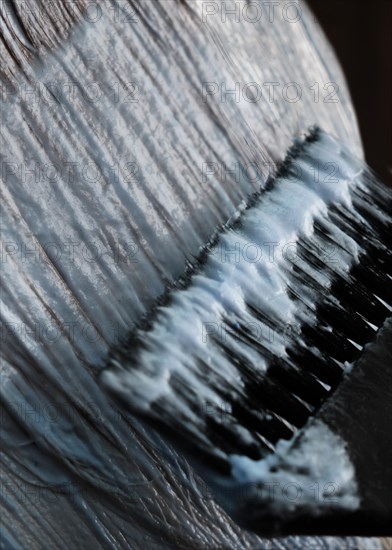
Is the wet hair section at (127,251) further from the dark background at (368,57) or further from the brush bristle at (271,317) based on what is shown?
the dark background at (368,57)

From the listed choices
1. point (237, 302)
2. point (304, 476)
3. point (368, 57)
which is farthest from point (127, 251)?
point (368, 57)

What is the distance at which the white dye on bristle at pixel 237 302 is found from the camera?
1.78 feet

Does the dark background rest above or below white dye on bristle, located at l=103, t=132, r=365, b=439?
above

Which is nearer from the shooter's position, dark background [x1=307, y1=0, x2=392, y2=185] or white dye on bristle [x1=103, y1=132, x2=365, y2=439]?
white dye on bristle [x1=103, y1=132, x2=365, y2=439]

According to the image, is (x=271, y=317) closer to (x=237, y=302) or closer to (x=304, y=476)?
(x=237, y=302)

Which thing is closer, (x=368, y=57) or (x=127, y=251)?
(x=127, y=251)

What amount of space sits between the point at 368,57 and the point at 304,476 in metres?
1.88

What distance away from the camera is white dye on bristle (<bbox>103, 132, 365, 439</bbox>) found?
0.54 metres

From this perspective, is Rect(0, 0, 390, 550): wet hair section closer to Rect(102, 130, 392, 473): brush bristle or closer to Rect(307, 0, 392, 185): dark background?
Rect(102, 130, 392, 473): brush bristle

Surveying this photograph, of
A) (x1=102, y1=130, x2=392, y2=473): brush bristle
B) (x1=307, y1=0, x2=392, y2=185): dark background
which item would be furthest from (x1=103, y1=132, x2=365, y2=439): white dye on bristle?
(x1=307, y1=0, x2=392, y2=185): dark background

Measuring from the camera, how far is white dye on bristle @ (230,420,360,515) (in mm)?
528

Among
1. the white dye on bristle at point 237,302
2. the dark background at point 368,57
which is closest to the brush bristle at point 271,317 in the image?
the white dye on bristle at point 237,302

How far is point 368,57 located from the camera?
2.23 metres

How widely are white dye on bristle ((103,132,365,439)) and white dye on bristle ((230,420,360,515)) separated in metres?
0.03
